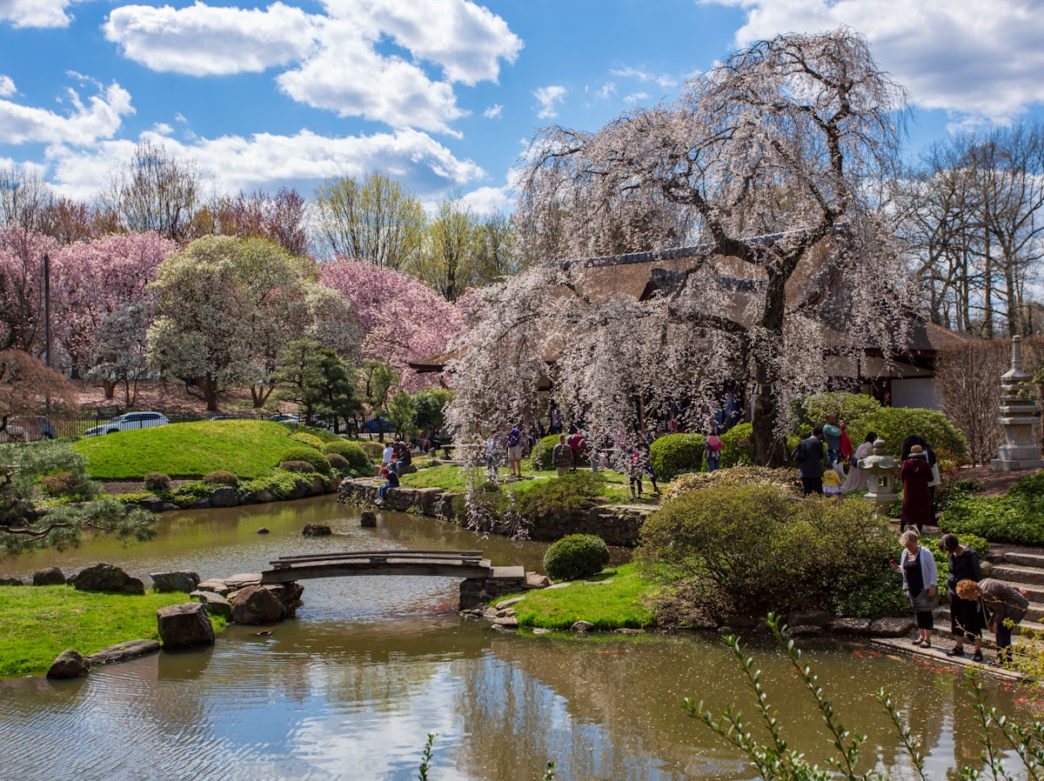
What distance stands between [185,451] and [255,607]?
18.5 metres

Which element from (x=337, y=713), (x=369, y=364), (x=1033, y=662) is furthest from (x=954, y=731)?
(x=369, y=364)

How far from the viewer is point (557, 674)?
10.4m

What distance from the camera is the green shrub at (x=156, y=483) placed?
89.2 ft

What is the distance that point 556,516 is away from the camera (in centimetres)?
2016

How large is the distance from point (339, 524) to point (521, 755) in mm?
16171

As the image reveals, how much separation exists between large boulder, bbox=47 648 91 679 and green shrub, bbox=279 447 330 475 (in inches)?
808

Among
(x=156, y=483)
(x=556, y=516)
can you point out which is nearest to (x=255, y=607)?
(x=556, y=516)

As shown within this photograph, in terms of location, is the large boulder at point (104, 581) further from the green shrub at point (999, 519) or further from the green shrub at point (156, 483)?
the green shrub at point (156, 483)

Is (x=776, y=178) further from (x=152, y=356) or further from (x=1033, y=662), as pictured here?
(x=152, y=356)

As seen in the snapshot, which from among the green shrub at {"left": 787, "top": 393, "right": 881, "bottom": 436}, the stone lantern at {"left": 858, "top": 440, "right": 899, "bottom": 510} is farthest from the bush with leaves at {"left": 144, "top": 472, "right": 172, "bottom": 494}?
the stone lantern at {"left": 858, "top": 440, "right": 899, "bottom": 510}

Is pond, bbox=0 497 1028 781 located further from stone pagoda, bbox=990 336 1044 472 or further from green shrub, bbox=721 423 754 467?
green shrub, bbox=721 423 754 467

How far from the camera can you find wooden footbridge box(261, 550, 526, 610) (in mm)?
14141

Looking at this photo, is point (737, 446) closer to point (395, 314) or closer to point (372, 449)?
point (372, 449)

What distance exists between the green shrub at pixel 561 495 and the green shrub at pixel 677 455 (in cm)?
189
